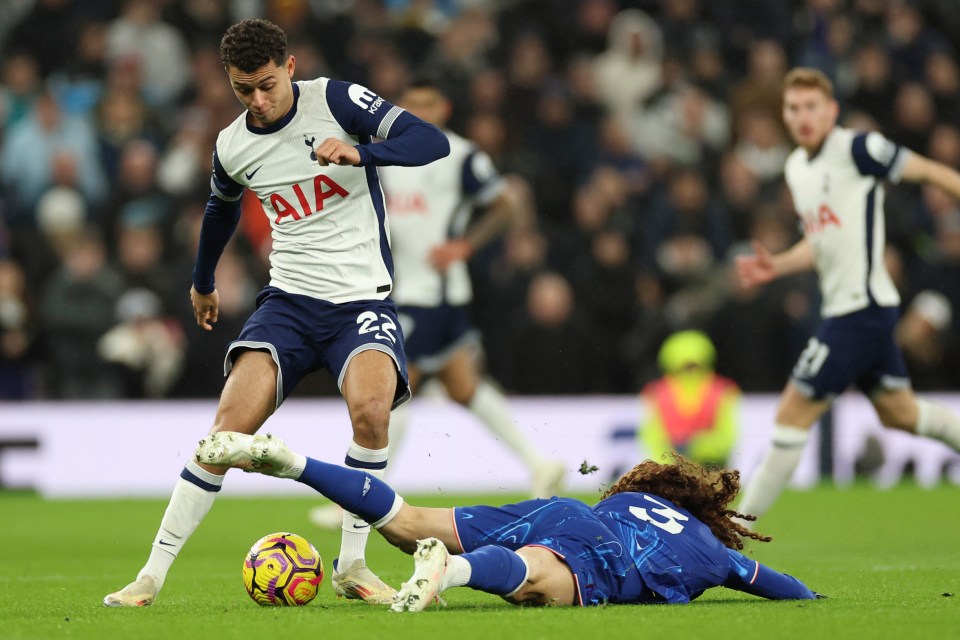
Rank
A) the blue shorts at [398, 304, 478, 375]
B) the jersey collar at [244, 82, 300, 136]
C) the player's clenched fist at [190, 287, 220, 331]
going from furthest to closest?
1. the blue shorts at [398, 304, 478, 375]
2. the player's clenched fist at [190, 287, 220, 331]
3. the jersey collar at [244, 82, 300, 136]

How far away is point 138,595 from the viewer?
20.4 ft

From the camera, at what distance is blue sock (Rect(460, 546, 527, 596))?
5.45 m

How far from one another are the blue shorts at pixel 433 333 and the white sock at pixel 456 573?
216 inches

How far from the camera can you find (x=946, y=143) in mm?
17000

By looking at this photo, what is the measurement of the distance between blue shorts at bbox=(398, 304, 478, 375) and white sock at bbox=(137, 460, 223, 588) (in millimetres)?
4536

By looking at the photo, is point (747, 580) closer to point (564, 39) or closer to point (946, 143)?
point (946, 143)

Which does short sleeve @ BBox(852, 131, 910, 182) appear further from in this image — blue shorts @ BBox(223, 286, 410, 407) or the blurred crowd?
the blurred crowd

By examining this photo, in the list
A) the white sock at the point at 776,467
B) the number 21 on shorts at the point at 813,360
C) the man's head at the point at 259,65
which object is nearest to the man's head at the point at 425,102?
the number 21 on shorts at the point at 813,360

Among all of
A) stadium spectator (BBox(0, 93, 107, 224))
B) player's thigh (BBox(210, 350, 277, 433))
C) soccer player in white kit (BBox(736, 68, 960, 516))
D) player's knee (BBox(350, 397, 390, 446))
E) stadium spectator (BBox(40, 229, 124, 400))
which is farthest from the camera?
stadium spectator (BBox(0, 93, 107, 224))

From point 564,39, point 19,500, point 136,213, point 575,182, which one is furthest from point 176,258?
point 564,39

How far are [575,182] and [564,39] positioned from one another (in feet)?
8.10

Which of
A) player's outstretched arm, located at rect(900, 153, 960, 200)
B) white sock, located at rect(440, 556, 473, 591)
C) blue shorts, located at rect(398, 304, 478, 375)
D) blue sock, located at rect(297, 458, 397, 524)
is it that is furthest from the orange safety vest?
white sock, located at rect(440, 556, 473, 591)

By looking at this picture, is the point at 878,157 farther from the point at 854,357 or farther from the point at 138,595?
the point at 138,595

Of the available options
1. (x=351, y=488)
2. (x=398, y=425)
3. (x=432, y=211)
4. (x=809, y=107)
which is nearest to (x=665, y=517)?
(x=351, y=488)
